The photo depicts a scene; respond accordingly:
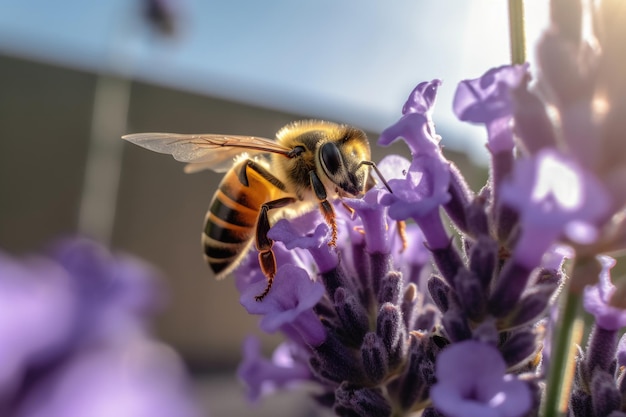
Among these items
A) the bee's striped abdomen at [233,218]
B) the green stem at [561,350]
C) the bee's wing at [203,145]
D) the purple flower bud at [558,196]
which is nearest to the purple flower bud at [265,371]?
the bee's striped abdomen at [233,218]

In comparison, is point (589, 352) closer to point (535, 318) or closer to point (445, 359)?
point (535, 318)

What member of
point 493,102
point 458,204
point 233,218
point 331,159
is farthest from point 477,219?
point 233,218

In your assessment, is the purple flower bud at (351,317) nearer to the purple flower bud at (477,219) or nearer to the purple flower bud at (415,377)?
the purple flower bud at (415,377)

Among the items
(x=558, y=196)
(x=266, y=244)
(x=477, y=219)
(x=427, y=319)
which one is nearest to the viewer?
(x=558, y=196)

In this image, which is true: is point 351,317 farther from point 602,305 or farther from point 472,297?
point 602,305

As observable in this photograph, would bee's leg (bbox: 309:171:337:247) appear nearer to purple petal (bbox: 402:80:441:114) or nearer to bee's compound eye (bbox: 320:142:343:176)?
bee's compound eye (bbox: 320:142:343:176)

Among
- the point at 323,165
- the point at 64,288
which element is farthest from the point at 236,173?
the point at 64,288
